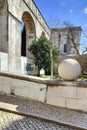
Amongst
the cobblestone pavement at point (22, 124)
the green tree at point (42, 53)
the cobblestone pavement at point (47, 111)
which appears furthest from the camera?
the green tree at point (42, 53)

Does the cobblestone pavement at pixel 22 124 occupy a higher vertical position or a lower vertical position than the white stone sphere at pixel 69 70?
lower

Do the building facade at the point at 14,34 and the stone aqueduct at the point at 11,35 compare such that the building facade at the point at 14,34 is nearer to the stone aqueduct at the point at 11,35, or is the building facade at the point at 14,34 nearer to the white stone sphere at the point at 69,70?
the stone aqueduct at the point at 11,35

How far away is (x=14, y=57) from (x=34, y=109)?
9898 millimetres

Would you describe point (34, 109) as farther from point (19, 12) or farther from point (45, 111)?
point (19, 12)

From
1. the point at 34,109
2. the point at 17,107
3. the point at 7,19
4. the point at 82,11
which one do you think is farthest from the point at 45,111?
the point at 82,11

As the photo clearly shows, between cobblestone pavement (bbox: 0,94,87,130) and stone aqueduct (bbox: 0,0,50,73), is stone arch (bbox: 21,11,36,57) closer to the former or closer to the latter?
stone aqueduct (bbox: 0,0,50,73)

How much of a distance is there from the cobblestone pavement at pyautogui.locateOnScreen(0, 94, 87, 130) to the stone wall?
18 centimetres

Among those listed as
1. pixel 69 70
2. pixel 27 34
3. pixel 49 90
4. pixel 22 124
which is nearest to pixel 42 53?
pixel 27 34

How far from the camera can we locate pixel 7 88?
604 cm

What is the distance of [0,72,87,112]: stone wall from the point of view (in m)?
5.22

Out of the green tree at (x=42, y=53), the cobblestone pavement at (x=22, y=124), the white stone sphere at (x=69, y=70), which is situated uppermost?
the green tree at (x=42, y=53)

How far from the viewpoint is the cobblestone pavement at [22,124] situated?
3683mm

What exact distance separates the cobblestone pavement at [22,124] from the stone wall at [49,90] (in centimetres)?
136

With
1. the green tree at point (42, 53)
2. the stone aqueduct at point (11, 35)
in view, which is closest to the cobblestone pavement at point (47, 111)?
the stone aqueduct at point (11, 35)
